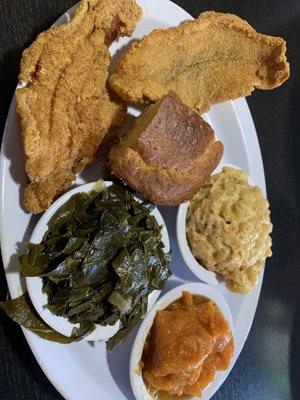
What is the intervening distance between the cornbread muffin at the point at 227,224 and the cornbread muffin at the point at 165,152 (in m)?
0.23

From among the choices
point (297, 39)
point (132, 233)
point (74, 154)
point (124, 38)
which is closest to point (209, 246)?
point (132, 233)

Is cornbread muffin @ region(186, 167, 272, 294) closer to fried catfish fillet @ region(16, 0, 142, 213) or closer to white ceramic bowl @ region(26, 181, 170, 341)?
white ceramic bowl @ region(26, 181, 170, 341)

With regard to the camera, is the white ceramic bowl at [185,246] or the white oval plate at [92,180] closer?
the white oval plate at [92,180]

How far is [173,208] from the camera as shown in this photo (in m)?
2.77

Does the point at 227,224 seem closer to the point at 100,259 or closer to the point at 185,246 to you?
the point at 185,246

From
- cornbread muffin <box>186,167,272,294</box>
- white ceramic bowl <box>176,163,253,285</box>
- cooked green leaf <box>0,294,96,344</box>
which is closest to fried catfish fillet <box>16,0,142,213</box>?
cooked green leaf <box>0,294,96,344</box>

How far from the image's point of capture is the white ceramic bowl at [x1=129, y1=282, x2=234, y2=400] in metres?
2.59

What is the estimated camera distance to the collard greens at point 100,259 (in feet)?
7.67

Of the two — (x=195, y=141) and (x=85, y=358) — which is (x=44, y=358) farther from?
(x=195, y=141)

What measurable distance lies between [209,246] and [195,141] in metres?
0.60

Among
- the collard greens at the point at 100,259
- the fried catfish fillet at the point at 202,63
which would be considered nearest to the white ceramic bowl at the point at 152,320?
the collard greens at the point at 100,259

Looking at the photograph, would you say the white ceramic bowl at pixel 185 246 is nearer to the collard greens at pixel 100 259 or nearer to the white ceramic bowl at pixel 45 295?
the collard greens at pixel 100 259

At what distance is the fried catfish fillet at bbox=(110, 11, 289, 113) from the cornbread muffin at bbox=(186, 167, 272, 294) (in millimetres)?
449

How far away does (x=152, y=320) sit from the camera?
2654 millimetres
